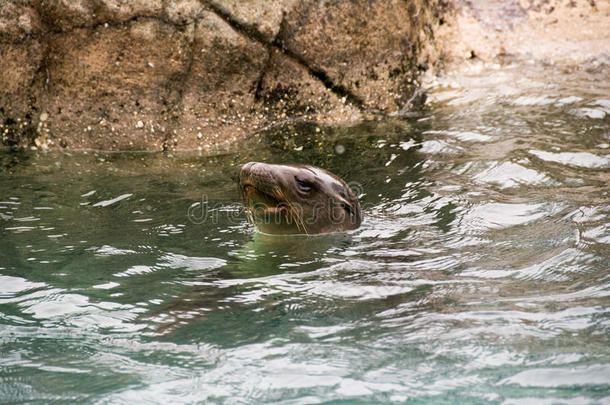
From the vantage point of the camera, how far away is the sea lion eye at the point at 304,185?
5.37 metres

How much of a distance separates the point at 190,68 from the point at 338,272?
146 inches

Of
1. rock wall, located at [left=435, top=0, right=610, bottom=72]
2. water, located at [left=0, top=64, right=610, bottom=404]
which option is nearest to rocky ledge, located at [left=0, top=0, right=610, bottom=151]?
water, located at [left=0, top=64, right=610, bottom=404]

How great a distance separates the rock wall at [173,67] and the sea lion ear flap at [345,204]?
8.27ft

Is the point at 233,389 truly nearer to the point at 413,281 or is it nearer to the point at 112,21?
the point at 413,281

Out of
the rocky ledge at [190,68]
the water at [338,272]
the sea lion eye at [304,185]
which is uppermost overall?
the rocky ledge at [190,68]

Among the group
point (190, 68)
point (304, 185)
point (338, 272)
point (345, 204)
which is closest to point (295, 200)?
point (304, 185)

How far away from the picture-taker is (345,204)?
18.2 ft

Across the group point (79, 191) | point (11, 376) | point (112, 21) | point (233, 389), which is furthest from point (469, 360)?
point (112, 21)

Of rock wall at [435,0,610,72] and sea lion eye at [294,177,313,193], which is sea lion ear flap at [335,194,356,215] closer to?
sea lion eye at [294,177,313,193]

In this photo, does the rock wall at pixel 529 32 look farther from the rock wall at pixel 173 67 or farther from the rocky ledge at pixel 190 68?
the rock wall at pixel 173 67

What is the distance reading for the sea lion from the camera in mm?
5180

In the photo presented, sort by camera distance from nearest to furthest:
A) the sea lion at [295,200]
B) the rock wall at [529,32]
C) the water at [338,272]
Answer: the water at [338,272] < the sea lion at [295,200] < the rock wall at [529,32]

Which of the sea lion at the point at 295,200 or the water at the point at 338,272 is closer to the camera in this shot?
the water at the point at 338,272

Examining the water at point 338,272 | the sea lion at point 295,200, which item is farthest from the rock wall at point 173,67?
the sea lion at point 295,200
